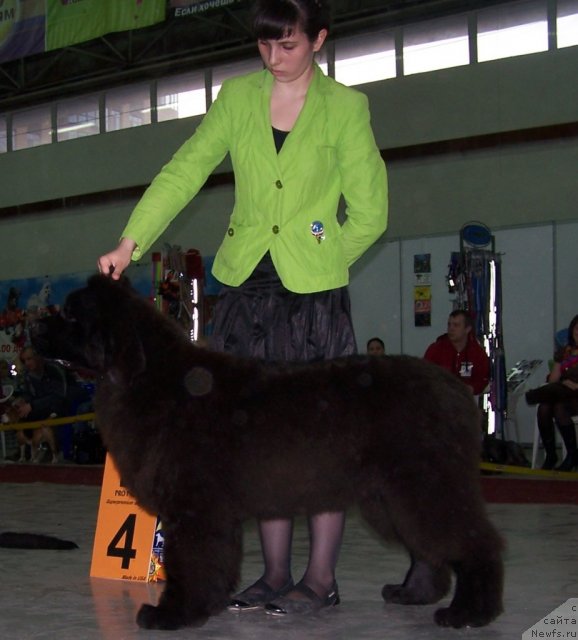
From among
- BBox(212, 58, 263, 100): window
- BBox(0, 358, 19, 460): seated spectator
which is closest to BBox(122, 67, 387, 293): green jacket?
BBox(0, 358, 19, 460): seated spectator

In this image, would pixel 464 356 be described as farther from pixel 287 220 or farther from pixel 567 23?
pixel 567 23

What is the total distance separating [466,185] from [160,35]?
567 centimetres

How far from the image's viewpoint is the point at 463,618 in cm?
278

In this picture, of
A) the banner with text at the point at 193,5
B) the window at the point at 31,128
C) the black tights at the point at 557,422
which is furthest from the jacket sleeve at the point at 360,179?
the window at the point at 31,128

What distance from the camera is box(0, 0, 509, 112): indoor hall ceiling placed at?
13078 mm

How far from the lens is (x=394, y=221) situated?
13.0m

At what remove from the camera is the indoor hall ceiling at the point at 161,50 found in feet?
42.9

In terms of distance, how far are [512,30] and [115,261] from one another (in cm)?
1062

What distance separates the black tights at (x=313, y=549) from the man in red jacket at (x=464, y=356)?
5152 millimetres

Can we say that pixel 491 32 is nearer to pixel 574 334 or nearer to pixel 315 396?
pixel 574 334

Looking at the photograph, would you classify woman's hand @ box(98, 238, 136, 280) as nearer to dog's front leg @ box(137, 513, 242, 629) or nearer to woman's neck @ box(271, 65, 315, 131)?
woman's neck @ box(271, 65, 315, 131)

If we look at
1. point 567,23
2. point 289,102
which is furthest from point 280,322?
point 567,23

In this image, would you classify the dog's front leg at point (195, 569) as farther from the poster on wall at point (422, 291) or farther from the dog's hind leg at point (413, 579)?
the poster on wall at point (422, 291)

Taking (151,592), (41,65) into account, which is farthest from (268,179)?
(41,65)
